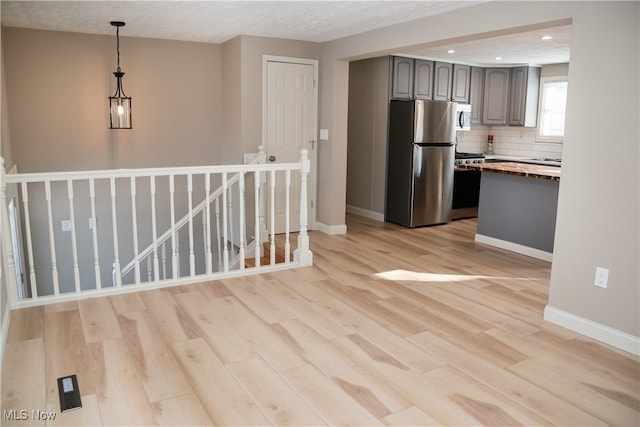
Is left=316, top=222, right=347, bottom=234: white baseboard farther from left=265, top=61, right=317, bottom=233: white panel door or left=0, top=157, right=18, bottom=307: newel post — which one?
left=0, top=157, right=18, bottom=307: newel post

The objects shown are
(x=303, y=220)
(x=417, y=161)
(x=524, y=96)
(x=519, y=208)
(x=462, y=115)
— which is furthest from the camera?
(x=524, y=96)

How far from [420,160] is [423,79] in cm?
120

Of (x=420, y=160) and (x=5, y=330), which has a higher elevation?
(x=420, y=160)

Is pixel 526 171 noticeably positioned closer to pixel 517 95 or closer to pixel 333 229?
pixel 333 229

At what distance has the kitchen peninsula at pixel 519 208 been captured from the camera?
15.9 ft

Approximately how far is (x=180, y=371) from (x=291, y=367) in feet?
1.90

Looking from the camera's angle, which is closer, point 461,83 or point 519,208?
point 519,208

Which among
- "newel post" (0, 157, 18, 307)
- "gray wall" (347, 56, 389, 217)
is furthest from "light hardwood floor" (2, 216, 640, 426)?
"gray wall" (347, 56, 389, 217)

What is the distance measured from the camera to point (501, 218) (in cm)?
536

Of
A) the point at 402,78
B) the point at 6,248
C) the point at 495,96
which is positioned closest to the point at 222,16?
the point at 6,248

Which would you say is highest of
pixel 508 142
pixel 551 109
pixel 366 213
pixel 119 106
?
pixel 551 109

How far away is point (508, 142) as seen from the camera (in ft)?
26.1

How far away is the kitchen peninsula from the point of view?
4855mm

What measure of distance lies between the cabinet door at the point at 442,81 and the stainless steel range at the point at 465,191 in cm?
89
